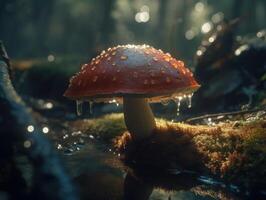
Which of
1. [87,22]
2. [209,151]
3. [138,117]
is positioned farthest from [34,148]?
[87,22]

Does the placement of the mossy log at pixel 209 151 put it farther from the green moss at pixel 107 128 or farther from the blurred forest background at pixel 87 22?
the blurred forest background at pixel 87 22

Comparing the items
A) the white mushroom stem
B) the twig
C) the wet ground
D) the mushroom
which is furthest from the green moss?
the twig

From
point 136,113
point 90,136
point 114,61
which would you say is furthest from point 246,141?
point 90,136

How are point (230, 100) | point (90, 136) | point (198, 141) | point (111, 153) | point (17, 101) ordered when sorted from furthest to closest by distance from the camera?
1. point (230, 100)
2. point (90, 136)
3. point (111, 153)
4. point (198, 141)
5. point (17, 101)

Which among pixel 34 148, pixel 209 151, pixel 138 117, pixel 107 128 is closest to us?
pixel 34 148

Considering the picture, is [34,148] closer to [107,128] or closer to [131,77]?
[131,77]

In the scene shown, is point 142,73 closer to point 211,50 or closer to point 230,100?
point 230,100

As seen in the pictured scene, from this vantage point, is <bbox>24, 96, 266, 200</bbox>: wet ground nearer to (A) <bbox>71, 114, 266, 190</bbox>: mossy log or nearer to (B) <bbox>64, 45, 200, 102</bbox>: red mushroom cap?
(A) <bbox>71, 114, 266, 190</bbox>: mossy log
